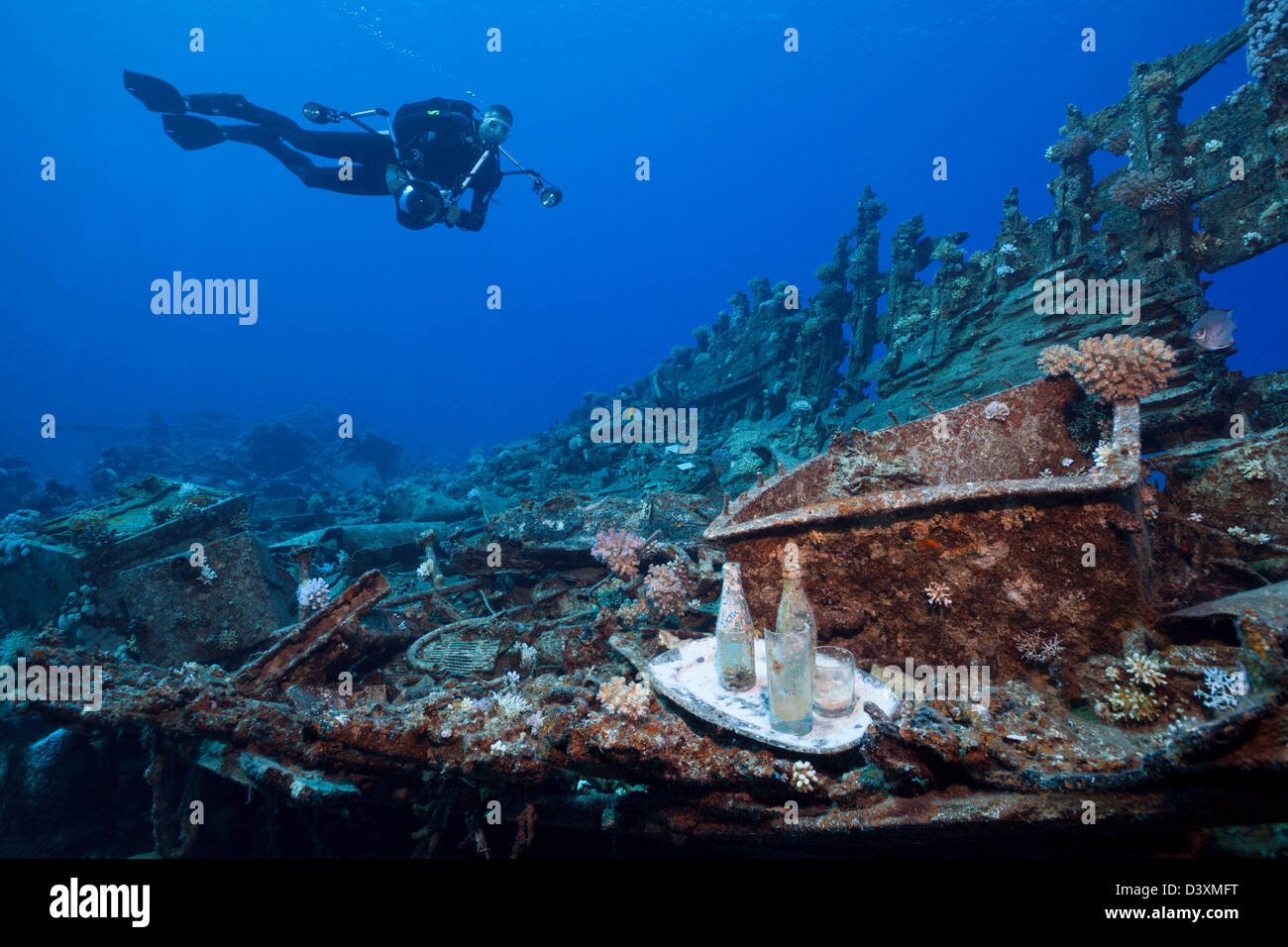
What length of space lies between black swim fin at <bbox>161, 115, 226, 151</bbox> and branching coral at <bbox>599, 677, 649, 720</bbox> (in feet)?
66.3

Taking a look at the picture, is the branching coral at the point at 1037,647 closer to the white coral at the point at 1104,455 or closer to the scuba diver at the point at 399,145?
the white coral at the point at 1104,455

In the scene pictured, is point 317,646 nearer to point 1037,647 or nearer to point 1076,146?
point 1037,647

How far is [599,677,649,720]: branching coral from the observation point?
2.37 metres

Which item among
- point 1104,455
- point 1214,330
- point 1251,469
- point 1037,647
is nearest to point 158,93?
point 1104,455

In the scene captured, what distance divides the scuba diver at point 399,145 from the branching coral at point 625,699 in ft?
45.2

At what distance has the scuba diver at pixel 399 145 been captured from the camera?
12.7 m

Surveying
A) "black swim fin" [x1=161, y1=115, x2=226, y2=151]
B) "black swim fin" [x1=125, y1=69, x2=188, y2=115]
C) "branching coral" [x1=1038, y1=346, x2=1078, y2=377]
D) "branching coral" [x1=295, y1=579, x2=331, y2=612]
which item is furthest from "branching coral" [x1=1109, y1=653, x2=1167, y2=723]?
"black swim fin" [x1=125, y1=69, x2=188, y2=115]

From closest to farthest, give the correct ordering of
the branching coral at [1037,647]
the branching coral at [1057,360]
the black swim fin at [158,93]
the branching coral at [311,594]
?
the branching coral at [1037,647] < the branching coral at [1057,360] < the branching coral at [311,594] < the black swim fin at [158,93]

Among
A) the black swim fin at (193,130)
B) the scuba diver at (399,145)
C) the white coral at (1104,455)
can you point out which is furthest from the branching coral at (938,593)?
the black swim fin at (193,130)

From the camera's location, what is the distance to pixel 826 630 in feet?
12.9

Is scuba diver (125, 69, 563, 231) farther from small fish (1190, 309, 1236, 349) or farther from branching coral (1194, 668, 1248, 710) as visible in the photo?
branching coral (1194, 668, 1248, 710)

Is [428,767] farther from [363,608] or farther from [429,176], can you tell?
[429,176]

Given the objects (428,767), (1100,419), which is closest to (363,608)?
(428,767)

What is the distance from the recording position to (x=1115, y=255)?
854 cm
